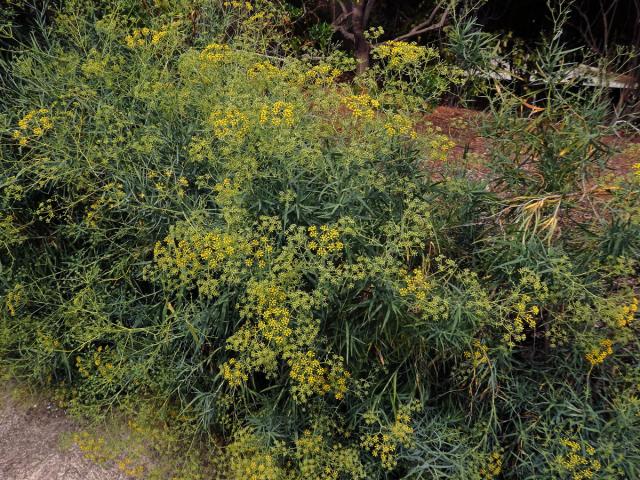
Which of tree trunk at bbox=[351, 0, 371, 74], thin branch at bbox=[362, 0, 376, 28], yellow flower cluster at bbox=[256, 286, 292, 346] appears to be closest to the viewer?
yellow flower cluster at bbox=[256, 286, 292, 346]

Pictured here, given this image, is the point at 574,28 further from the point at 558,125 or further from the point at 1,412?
the point at 1,412

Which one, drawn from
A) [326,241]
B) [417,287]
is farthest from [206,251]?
[417,287]

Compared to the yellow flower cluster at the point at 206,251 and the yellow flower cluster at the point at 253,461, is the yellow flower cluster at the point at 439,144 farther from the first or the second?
the yellow flower cluster at the point at 253,461

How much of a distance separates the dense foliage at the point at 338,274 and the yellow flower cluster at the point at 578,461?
16mm

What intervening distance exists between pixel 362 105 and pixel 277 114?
454 millimetres

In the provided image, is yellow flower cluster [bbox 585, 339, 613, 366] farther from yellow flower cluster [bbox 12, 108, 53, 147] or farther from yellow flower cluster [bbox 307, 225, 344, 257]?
yellow flower cluster [bbox 12, 108, 53, 147]

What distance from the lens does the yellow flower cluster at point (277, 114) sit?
113 inches

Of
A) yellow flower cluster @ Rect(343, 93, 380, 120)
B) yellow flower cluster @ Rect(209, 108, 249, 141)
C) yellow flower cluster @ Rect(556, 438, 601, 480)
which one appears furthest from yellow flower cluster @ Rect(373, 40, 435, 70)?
yellow flower cluster @ Rect(556, 438, 601, 480)

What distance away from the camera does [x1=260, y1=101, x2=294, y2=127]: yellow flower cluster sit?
9.45 feet

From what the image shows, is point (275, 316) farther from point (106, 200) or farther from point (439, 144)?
point (106, 200)

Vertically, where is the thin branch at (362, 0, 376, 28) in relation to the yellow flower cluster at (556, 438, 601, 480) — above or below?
above

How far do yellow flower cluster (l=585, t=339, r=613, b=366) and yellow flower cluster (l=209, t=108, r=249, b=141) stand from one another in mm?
2048

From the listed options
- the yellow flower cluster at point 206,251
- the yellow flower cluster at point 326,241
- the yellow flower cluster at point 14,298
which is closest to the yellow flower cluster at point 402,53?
the yellow flower cluster at point 326,241

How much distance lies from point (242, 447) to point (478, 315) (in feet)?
4.59
